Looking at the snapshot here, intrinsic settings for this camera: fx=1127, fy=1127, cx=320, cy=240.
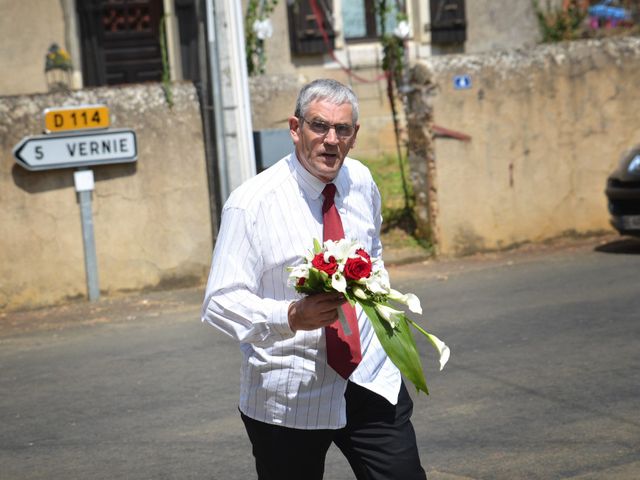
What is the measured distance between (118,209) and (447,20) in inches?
351

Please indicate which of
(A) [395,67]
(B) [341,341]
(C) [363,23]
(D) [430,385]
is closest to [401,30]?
(A) [395,67]

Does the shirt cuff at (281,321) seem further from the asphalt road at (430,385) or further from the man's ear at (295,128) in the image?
the man's ear at (295,128)

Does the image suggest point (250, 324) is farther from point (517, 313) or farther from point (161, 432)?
point (517, 313)

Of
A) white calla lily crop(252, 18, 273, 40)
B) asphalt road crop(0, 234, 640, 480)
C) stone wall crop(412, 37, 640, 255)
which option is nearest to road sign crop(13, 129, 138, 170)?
asphalt road crop(0, 234, 640, 480)

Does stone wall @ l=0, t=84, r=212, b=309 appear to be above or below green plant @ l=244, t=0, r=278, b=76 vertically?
below

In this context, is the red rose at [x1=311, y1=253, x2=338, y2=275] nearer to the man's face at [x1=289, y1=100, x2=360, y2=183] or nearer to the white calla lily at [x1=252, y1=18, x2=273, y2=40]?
the man's face at [x1=289, y1=100, x2=360, y2=183]

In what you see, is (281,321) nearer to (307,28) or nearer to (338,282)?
(338,282)

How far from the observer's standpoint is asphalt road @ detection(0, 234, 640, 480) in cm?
594

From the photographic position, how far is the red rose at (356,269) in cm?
351

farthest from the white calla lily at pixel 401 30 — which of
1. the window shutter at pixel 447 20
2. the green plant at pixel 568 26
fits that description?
the window shutter at pixel 447 20

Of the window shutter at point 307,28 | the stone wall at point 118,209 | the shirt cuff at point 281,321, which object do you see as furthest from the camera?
the window shutter at point 307,28

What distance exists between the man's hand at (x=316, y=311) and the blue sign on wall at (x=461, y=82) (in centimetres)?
871

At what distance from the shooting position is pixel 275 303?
3662 millimetres

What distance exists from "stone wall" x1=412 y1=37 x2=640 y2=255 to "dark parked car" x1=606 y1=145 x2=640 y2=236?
3.07 ft
